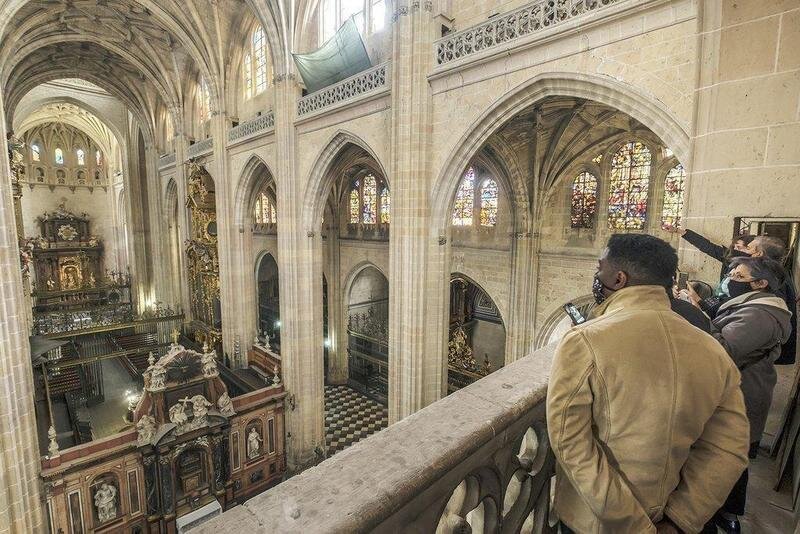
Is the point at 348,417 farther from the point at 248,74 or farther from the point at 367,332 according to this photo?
the point at 248,74

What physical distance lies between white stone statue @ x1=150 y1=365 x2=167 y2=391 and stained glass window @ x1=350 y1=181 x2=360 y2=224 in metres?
9.25

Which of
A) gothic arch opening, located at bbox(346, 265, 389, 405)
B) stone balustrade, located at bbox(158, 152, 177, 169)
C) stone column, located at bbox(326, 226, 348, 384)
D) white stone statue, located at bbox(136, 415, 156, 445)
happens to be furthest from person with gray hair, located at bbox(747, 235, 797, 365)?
stone balustrade, located at bbox(158, 152, 177, 169)

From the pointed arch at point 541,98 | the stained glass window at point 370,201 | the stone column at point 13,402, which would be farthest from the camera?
the stained glass window at point 370,201

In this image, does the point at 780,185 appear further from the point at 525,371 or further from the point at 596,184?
the point at 596,184

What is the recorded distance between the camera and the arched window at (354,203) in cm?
1548

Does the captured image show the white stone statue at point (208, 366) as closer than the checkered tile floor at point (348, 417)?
Yes

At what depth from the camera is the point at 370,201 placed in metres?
15.0

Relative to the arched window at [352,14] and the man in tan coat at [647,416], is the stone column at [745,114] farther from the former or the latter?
the arched window at [352,14]

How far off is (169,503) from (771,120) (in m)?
11.1

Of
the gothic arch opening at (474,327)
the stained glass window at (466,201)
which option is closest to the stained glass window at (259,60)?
the stained glass window at (466,201)

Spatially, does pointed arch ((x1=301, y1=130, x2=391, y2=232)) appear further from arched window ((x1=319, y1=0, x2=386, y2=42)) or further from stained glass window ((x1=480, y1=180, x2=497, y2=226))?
stained glass window ((x1=480, y1=180, x2=497, y2=226))

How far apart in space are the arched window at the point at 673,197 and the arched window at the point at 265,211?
16.6 meters

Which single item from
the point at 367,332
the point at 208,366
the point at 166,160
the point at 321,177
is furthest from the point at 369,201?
the point at 166,160

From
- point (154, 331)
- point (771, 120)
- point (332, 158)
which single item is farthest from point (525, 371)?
point (154, 331)
